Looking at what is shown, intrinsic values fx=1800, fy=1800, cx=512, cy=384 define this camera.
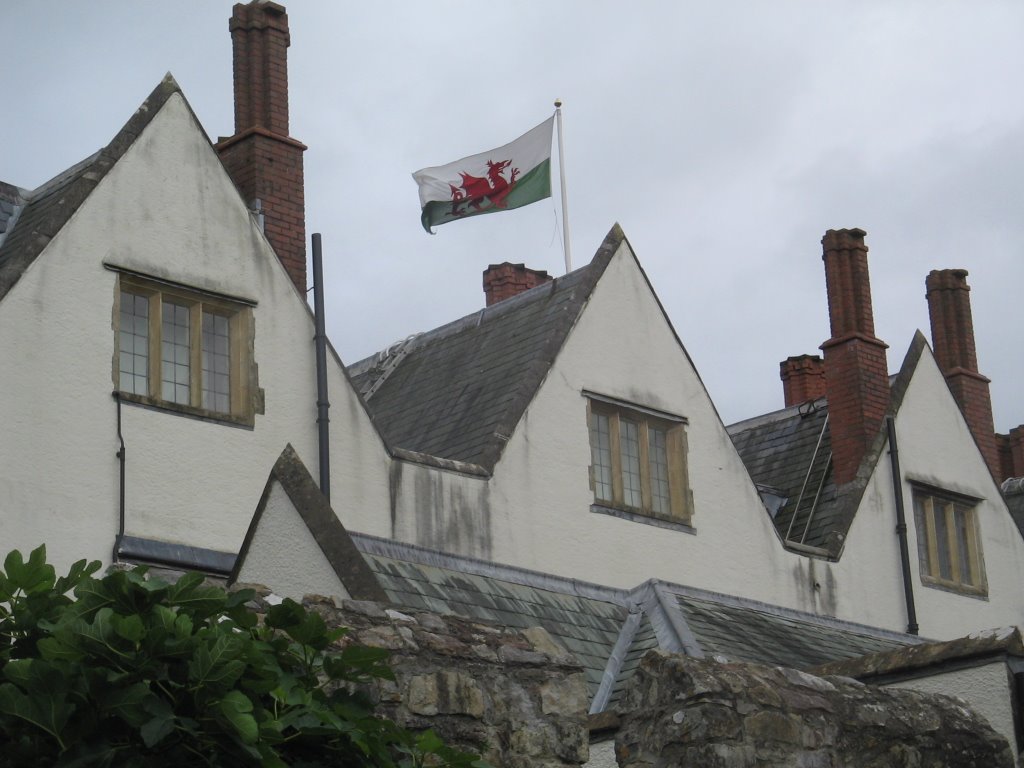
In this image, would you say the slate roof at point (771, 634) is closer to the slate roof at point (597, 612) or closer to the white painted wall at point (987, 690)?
the slate roof at point (597, 612)

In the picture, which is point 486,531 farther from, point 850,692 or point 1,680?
point 1,680

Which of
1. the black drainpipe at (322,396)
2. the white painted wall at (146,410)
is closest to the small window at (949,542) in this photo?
the white painted wall at (146,410)

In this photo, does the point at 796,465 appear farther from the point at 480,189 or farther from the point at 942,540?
the point at 480,189

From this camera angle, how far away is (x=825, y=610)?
23562 mm

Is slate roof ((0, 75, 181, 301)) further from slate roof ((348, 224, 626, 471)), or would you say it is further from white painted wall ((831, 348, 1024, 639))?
white painted wall ((831, 348, 1024, 639))

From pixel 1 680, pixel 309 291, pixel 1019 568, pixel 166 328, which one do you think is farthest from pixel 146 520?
pixel 1019 568

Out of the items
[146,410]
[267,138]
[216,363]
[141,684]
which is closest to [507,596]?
[146,410]

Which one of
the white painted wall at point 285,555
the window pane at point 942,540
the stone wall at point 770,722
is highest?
the window pane at point 942,540

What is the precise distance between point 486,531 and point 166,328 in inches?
167

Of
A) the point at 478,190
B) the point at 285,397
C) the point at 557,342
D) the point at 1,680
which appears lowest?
the point at 1,680

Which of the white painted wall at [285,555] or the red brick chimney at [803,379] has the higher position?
the red brick chimney at [803,379]

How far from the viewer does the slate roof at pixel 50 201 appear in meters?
16.6

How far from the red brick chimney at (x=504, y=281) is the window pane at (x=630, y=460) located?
6.24 meters

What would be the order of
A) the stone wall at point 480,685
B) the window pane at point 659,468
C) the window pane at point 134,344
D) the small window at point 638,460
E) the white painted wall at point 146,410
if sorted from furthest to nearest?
the window pane at point 659,468 < the small window at point 638,460 < the window pane at point 134,344 < the white painted wall at point 146,410 < the stone wall at point 480,685
